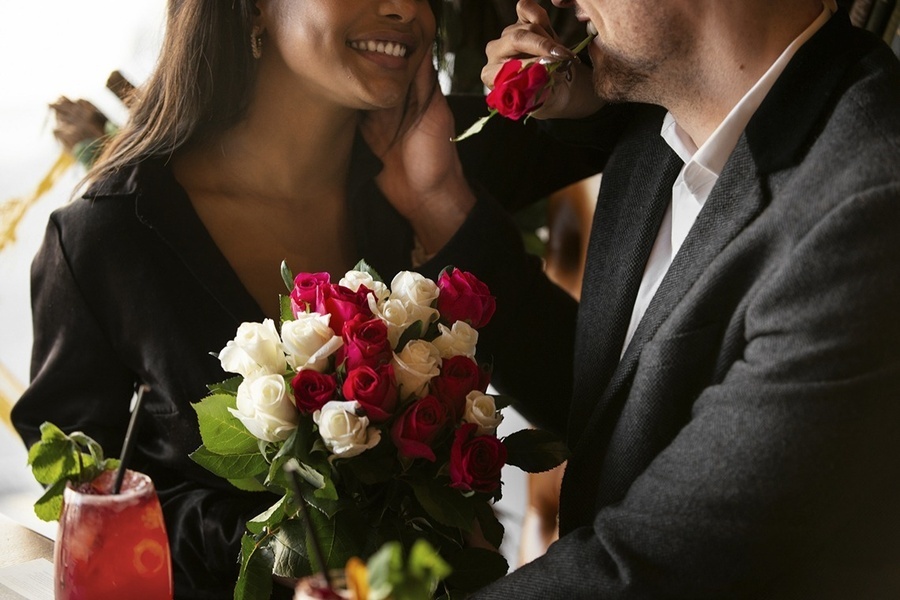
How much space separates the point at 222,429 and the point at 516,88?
2.18ft

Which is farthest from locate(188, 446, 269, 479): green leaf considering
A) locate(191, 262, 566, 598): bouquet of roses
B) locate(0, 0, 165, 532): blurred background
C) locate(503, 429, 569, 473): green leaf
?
locate(0, 0, 165, 532): blurred background

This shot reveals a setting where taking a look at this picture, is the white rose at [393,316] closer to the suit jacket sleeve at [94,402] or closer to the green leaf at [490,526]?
the green leaf at [490,526]

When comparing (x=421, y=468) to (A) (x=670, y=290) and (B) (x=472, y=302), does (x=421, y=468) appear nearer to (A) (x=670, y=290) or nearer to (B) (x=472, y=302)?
(B) (x=472, y=302)

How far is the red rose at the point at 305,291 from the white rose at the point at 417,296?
0.33 ft

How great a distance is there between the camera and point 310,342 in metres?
1.24

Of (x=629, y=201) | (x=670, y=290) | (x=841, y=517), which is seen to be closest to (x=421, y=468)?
(x=670, y=290)

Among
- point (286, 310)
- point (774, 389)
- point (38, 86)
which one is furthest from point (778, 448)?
point (38, 86)

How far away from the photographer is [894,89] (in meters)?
1.25

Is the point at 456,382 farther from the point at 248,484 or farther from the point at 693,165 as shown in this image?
the point at 693,165

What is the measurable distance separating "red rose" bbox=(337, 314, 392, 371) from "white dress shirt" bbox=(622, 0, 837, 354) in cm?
48

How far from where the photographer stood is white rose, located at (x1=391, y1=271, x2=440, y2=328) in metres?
1.32

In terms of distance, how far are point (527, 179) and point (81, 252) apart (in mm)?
923

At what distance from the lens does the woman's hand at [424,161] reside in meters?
1.84

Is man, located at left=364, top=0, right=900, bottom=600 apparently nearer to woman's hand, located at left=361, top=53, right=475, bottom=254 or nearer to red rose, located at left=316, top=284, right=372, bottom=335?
woman's hand, located at left=361, top=53, right=475, bottom=254
